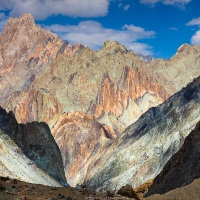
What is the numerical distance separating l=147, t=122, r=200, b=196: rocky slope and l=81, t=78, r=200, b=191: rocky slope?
229 feet

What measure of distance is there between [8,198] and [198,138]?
1435 inches

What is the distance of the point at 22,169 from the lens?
7031cm

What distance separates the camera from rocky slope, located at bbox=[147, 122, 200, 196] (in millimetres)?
41719

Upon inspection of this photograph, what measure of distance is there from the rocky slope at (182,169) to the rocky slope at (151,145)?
69918 millimetres

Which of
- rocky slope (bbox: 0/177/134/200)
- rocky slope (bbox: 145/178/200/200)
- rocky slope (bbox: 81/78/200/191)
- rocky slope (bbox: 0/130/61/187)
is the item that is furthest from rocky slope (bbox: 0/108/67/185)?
rocky slope (bbox: 145/178/200/200)

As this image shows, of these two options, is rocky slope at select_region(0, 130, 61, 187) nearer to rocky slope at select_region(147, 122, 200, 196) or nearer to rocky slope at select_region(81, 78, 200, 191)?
rocky slope at select_region(147, 122, 200, 196)

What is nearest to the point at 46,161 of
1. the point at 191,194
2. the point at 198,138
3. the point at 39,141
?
the point at 39,141

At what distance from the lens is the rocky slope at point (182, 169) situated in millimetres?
41719

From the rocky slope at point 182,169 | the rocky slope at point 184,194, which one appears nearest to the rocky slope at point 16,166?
the rocky slope at point 182,169

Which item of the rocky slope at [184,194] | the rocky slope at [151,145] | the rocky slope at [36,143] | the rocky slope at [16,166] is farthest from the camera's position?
the rocky slope at [151,145]

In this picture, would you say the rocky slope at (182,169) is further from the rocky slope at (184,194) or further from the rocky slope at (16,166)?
the rocky slope at (16,166)

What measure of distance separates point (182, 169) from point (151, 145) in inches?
3814

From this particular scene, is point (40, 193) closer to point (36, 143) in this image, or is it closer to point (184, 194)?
point (184, 194)

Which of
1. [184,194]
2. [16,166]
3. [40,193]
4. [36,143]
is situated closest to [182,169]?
[184,194]
